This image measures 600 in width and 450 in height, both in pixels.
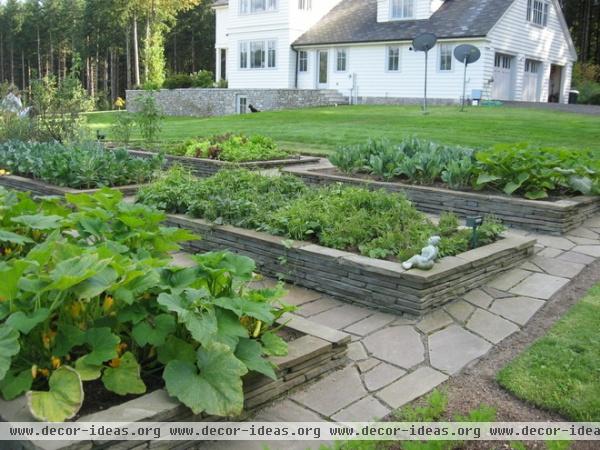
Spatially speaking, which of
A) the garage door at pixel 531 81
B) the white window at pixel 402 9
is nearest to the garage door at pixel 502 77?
the garage door at pixel 531 81

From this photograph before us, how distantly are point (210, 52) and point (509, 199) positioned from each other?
46.9m

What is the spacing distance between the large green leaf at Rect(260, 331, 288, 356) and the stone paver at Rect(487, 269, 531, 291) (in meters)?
2.18

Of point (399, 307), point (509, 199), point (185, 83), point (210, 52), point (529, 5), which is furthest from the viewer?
point (210, 52)

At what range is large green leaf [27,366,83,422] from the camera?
2260 mm

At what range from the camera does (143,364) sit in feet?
9.20

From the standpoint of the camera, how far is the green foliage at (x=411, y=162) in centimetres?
672

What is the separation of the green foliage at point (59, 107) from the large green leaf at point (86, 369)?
8.52 m

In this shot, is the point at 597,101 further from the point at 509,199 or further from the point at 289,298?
the point at 289,298

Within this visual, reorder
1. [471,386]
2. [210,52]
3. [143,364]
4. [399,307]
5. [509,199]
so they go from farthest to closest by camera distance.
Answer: [210,52] → [509,199] → [399,307] → [471,386] → [143,364]

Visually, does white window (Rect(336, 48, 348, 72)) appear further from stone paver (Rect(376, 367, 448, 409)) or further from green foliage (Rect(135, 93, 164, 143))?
stone paver (Rect(376, 367, 448, 409))

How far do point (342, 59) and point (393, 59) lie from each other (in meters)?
2.53

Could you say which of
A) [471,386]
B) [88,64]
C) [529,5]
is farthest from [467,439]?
[88,64]

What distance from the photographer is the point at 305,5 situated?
27.5 meters

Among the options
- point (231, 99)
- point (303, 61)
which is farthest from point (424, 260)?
point (303, 61)
